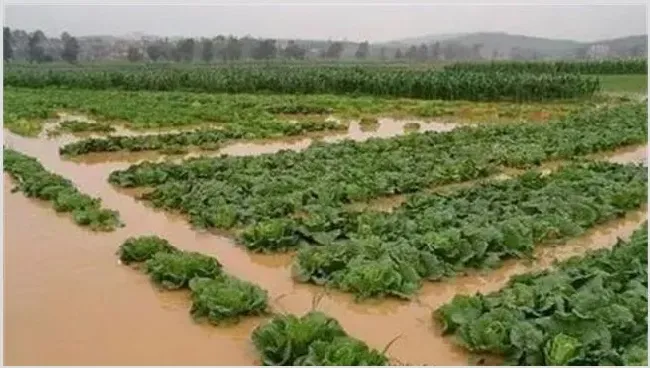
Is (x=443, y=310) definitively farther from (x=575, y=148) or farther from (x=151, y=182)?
(x=575, y=148)

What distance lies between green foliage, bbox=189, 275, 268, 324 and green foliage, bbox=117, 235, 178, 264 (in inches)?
44.4

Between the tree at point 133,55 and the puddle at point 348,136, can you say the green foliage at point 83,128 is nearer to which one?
the puddle at point 348,136

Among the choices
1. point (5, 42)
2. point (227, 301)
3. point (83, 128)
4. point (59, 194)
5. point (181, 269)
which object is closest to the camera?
point (227, 301)

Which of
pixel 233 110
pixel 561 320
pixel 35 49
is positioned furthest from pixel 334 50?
pixel 561 320

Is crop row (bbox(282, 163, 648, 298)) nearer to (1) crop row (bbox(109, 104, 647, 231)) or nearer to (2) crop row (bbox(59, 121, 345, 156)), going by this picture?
(1) crop row (bbox(109, 104, 647, 231))

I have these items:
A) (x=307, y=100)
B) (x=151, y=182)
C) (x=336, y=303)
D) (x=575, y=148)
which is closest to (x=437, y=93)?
(x=307, y=100)

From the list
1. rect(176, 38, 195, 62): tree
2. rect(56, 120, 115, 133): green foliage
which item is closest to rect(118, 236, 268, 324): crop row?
rect(56, 120, 115, 133): green foliage

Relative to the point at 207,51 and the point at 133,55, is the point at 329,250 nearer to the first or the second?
the point at 133,55

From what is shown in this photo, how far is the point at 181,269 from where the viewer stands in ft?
19.9

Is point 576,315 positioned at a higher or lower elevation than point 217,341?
higher

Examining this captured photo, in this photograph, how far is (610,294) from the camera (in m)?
5.21

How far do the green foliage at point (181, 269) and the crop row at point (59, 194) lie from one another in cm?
194

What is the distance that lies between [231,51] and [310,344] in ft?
275

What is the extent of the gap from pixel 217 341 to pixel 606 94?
85.1 feet
